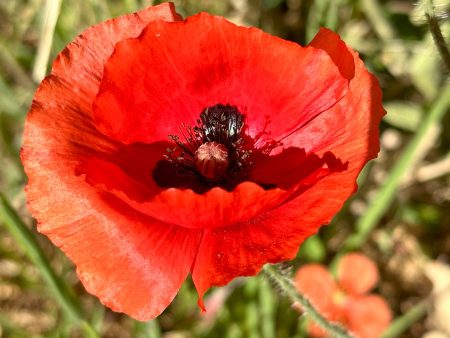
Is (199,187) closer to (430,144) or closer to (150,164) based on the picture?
(150,164)

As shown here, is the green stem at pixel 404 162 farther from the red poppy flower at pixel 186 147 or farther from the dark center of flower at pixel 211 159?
the dark center of flower at pixel 211 159

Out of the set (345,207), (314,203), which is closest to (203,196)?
(314,203)

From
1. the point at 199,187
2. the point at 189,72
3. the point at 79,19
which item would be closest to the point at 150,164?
the point at 199,187

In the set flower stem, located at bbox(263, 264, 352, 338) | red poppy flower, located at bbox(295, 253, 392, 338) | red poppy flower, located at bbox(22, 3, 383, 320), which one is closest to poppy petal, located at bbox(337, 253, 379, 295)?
red poppy flower, located at bbox(295, 253, 392, 338)

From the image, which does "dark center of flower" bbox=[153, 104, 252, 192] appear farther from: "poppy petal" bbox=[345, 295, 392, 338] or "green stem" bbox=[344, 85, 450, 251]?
"poppy petal" bbox=[345, 295, 392, 338]

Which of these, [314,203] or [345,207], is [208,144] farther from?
[345,207]

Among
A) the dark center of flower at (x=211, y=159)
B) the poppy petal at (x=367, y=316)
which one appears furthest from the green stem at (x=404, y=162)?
the dark center of flower at (x=211, y=159)
